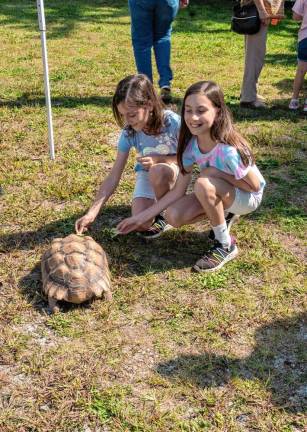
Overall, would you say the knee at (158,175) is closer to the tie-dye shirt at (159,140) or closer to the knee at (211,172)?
the tie-dye shirt at (159,140)

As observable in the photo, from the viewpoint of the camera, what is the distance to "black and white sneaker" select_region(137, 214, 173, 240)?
127 inches

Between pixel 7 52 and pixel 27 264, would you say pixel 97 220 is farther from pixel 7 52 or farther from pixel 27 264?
pixel 7 52

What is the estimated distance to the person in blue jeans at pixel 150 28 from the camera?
16.9ft

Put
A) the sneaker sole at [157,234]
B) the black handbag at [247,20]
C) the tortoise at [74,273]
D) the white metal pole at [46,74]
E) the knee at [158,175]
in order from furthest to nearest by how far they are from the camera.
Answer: the black handbag at [247,20] → the white metal pole at [46,74] → the sneaker sole at [157,234] → the knee at [158,175] → the tortoise at [74,273]

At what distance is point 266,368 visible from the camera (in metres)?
2.29

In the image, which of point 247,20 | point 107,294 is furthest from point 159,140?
point 247,20

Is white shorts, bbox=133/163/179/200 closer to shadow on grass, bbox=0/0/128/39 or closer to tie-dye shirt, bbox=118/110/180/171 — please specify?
tie-dye shirt, bbox=118/110/180/171

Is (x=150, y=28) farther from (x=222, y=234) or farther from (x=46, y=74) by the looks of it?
(x=222, y=234)

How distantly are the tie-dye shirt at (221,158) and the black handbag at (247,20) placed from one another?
106 inches

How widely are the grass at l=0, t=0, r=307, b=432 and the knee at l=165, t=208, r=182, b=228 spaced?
208mm

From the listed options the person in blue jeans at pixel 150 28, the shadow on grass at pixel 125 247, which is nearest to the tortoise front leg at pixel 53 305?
the shadow on grass at pixel 125 247

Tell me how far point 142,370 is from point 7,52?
6735 mm

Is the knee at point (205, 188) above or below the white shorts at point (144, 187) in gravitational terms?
above

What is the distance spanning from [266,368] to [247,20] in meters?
3.79
